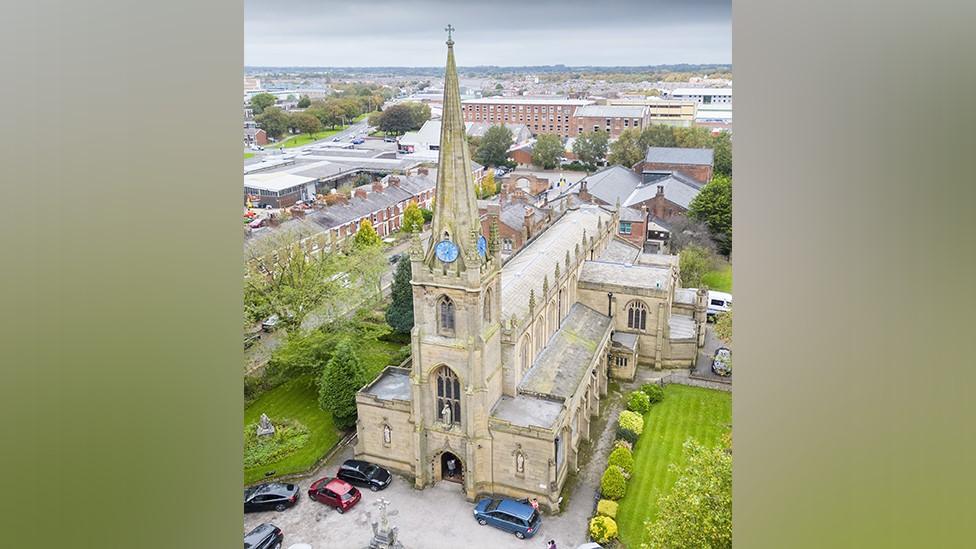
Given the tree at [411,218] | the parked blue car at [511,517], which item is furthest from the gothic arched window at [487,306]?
the tree at [411,218]

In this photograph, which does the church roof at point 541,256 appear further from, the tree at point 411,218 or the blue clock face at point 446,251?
the tree at point 411,218

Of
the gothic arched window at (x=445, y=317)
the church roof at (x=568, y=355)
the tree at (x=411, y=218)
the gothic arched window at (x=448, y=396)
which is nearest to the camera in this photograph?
the gothic arched window at (x=445, y=317)
